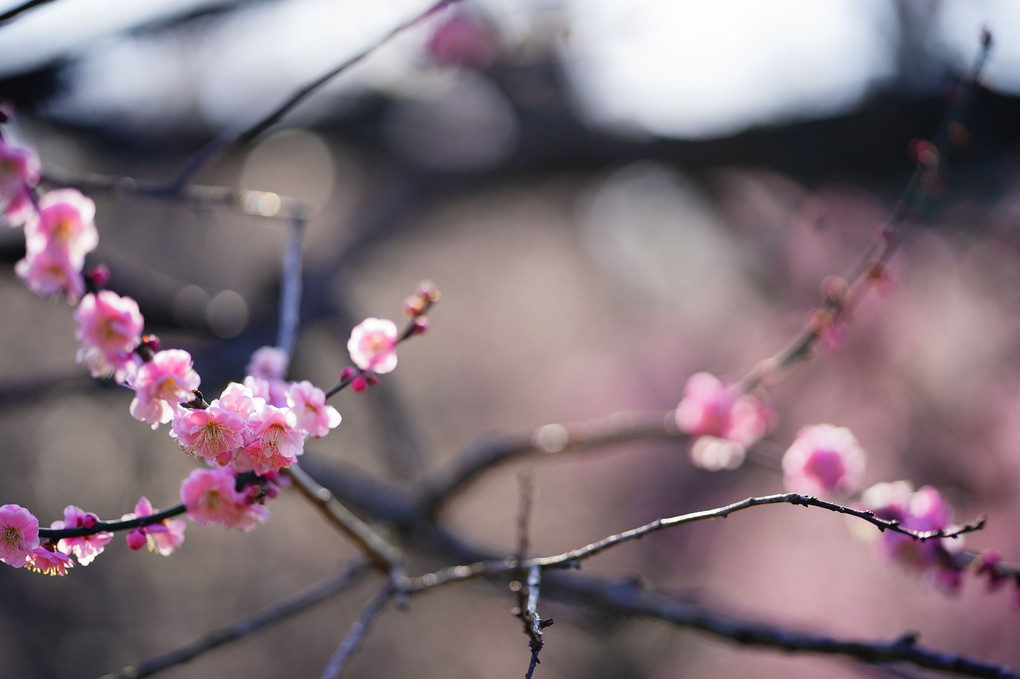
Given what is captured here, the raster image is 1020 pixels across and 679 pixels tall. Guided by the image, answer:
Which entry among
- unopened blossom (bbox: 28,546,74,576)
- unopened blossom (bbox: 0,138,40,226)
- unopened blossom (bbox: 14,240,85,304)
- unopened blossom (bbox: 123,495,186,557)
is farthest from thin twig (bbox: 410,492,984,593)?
unopened blossom (bbox: 0,138,40,226)

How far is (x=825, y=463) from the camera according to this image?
4.66 feet

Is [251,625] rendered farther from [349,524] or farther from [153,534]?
[153,534]

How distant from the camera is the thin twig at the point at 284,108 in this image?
3.29ft

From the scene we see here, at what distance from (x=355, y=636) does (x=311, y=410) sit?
0.43 meters

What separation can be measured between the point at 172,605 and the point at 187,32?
192 inches

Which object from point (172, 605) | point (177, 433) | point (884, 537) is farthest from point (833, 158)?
point (172, 605)

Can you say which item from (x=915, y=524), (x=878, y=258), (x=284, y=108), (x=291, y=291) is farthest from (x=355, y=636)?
(x=878, y=258)

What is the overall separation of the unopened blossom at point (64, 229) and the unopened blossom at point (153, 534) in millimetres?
313

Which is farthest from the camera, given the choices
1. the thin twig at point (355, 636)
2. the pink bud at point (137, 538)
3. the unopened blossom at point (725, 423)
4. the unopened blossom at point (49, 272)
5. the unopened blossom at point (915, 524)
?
the unopened blossom at point (725, 423)

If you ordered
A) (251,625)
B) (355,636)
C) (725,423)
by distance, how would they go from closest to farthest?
(355,636) → (251,625) → (725,423)

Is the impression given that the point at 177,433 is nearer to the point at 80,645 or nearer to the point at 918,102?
the point at 918,102

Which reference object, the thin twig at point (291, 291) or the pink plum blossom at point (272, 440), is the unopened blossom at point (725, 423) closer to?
the thin twig at point (291, 291)

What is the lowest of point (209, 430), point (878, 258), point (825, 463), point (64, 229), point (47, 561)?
point (47, 561)

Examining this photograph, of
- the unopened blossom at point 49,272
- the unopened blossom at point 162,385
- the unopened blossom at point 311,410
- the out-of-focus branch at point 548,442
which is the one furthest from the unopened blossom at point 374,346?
the out-of-focus branch at point 548,442
